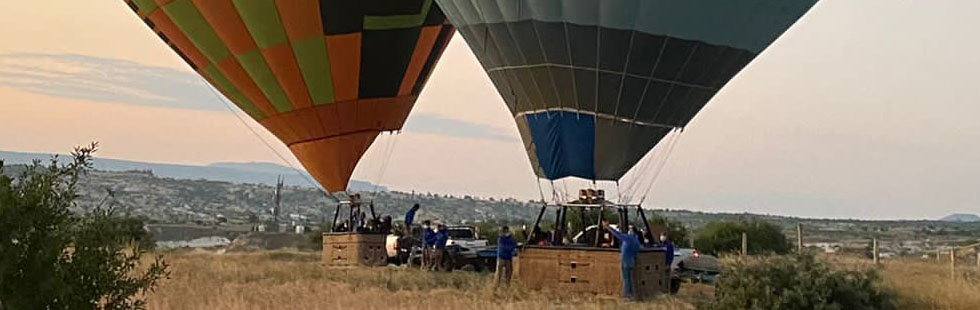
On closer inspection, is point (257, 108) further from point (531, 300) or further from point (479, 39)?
point (531, 300)

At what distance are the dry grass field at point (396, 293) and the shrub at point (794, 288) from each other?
1.26m

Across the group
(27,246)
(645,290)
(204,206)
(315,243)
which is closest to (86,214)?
(27,246)

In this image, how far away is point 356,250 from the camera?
88.5ft

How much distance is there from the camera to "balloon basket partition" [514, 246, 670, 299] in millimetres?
17672

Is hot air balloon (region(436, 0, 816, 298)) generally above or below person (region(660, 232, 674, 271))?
above

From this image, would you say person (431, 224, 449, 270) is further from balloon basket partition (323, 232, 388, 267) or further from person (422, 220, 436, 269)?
balloon basket partition (323, 232, 388, 267)

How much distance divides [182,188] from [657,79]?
120741 millimetres

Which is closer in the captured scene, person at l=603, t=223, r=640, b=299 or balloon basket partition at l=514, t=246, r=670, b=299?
person at l=603, t=223, r=640, b=299

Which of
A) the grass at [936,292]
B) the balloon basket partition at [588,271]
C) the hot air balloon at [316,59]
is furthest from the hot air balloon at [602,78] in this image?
the hot air balloon at [316,59]

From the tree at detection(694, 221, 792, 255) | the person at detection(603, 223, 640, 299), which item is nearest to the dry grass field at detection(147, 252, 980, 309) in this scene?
the person at detection(603, 223, 640, 299)

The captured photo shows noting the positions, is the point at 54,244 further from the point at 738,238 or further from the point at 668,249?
the point at 738,238

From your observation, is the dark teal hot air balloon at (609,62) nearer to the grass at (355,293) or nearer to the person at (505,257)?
the person at (505,257)

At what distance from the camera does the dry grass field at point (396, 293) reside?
15.4 m

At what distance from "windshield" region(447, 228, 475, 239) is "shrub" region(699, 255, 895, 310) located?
523 inches
